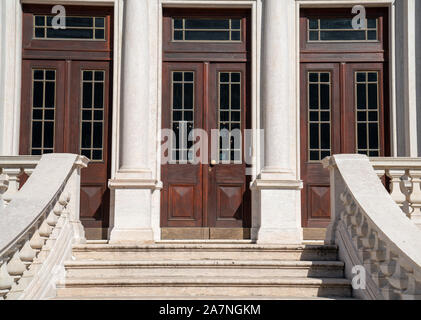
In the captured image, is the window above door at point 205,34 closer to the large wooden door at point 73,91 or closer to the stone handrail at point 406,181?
the large wooden door at point 73,91

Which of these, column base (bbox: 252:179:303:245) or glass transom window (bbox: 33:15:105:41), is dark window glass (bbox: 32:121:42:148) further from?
column base (bbox: 252:179:303:245)

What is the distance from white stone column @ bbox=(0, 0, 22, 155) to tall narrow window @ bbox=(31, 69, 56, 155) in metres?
0.22

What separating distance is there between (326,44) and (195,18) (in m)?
1.91

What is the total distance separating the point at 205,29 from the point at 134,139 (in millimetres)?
2010

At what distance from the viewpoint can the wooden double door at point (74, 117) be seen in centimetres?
923

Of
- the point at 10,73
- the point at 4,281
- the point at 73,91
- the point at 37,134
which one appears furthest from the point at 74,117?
the point at 4,281

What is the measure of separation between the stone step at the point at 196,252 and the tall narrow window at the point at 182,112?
2530 mm

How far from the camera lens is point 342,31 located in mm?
9555

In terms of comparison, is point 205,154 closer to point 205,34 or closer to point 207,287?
point 205,34

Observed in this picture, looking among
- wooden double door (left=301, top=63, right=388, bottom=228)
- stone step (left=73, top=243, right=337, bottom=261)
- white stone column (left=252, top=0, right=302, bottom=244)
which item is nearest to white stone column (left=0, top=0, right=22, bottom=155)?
stone step (left=73, top=243, right=337, bottom=261)

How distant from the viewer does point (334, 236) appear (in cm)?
708

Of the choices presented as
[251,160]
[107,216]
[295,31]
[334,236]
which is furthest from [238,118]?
[334,236]

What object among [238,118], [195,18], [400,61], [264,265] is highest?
[195,18]

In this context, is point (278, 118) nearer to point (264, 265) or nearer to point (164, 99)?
point (164, 99)
